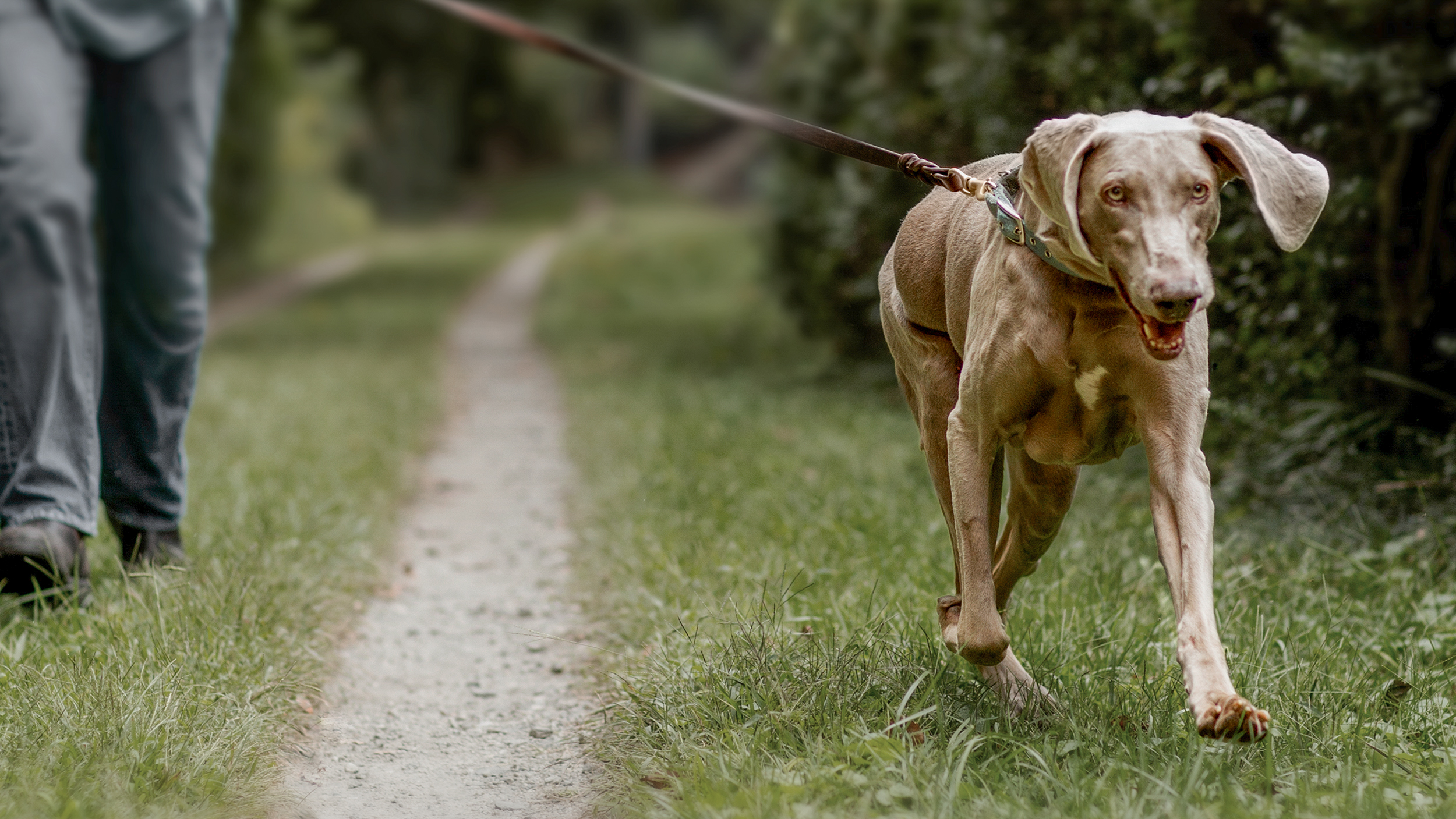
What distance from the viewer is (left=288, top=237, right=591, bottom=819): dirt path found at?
10.4ft

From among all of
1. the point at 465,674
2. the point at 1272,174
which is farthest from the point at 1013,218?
the point at 465,674

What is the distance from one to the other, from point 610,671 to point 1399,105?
3420mm

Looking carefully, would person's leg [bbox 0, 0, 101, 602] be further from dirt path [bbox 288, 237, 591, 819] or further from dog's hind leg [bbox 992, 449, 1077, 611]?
dog's hind leg [bbox 992, 449, 1077, 611]

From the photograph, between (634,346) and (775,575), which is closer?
(775,575)

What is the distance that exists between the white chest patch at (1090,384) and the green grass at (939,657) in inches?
28.7

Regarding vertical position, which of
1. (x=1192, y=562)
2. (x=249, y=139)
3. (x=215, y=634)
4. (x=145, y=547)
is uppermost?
(x=1192, y=562)

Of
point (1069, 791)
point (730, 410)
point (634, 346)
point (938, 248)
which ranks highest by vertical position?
point (938, 248)

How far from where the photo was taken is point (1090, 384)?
2674mm

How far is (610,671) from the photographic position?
3822 millimetres

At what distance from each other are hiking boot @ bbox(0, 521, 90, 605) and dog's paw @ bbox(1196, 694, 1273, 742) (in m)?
3.05

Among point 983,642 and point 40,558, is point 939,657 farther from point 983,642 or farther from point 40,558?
point 40,558

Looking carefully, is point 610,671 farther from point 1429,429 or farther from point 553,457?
point 553,457

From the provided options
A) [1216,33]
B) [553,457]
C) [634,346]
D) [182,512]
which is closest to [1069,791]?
[182,512]

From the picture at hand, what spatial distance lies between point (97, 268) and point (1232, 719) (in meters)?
3.57
